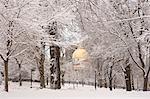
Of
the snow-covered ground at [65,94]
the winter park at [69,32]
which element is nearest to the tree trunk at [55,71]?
the winter park at [69,32]

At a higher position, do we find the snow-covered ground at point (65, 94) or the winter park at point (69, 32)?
the winter park at point (69, 32)

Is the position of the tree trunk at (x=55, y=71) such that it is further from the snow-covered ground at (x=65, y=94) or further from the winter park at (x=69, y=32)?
the snow-covered ground at (x=65, y=94)

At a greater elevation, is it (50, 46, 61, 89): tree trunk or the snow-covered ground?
(50, 46, 61, 89): tree trunk

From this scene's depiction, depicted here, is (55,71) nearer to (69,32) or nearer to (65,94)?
(69,32)

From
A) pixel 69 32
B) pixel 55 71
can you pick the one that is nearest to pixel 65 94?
pixel 55 71

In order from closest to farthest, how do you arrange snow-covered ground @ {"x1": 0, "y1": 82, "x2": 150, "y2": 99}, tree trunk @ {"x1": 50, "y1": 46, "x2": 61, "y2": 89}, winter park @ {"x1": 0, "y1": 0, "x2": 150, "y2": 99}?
1. snow-covered ground @ {"x1": 0, "y1": 82, "x2": 150, "y2": 99}
2. winter park @ {"x1": 0, "y1": 0, "x2": 150, "y2": 99}
3. tree trunk @ {"x1": 50, "y1": 46, "x2": 61, "y2": 89}

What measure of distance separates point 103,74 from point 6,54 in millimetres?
29803

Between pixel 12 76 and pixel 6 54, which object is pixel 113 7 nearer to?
pixel 6 54

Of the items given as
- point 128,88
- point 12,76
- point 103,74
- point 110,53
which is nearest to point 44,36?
point 110,53

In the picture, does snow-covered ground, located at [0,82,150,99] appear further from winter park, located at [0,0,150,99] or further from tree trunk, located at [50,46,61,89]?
tree trunk, located at [50,46,61,89]

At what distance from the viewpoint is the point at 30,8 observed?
1473cm

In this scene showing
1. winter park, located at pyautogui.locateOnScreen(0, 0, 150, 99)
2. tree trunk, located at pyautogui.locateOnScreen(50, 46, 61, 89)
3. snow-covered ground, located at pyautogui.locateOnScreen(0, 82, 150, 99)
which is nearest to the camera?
snow-covered ground, located at pyautogui.locateOnScreen(0, 82, 150, 99)

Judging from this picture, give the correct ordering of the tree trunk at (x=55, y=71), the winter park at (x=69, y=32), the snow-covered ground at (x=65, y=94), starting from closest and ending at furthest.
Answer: the snow-covered ground at (x=65, y=94), the winter park at (x=69, y=32), the tree trunk at (x=55, y=71)

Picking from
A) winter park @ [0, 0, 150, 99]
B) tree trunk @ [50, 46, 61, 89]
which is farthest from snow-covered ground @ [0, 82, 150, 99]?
tree trunk @ [50, 46, 61, 89]
